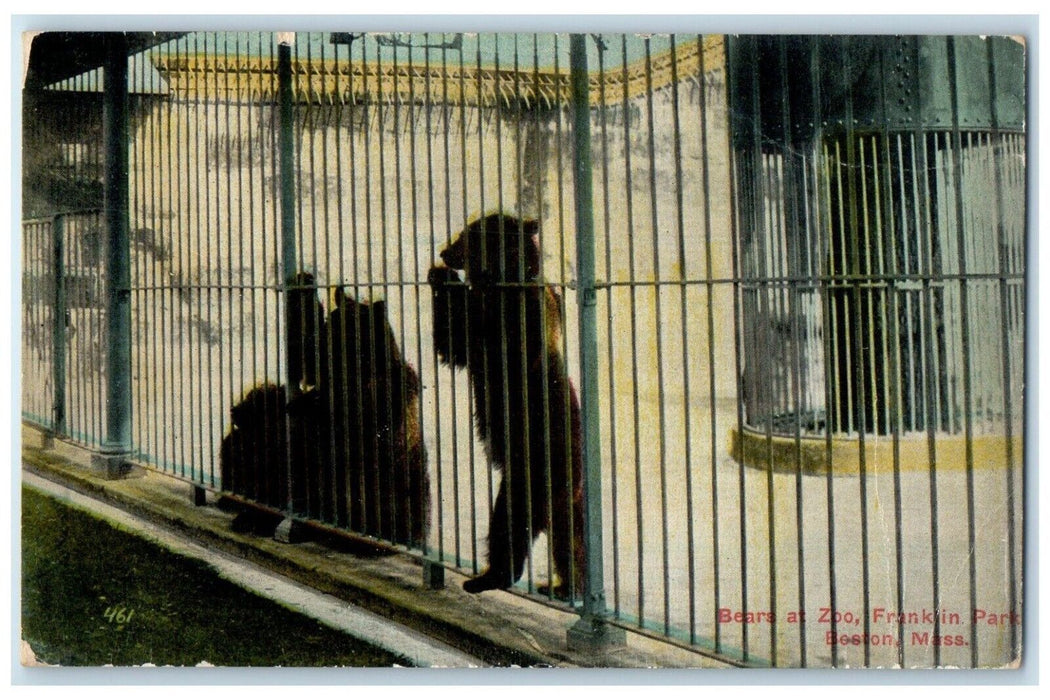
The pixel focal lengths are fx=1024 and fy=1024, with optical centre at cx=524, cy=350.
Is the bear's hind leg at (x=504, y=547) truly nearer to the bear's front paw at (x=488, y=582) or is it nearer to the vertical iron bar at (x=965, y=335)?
the bear's front paw at (x=488, y=582)

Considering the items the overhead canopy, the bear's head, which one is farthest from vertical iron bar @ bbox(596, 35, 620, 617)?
the overhead canopy

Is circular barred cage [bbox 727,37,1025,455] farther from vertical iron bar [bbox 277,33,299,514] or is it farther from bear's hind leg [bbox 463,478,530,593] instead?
vertical iron bar [bbox 277,33,299,514]

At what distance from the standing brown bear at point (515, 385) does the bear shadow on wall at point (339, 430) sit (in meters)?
0.25

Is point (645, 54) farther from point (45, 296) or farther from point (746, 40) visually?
point (45, 296)

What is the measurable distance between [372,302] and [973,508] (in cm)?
202

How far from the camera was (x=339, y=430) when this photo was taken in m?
3.50

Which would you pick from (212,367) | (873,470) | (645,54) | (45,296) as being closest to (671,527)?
(873,470)

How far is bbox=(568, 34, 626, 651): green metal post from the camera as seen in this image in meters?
3.16

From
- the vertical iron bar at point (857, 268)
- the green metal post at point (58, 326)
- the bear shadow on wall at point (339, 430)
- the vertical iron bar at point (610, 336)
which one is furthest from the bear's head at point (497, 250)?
the green metal post at point (58, 326)

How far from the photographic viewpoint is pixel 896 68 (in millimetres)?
3127

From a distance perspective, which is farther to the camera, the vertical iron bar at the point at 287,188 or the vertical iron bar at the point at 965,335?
the vertical iron bar at the point at 287,188

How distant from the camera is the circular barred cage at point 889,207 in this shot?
3.08m

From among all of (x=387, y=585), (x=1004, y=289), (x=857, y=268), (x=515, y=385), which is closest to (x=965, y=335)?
(x=1004, y=289)

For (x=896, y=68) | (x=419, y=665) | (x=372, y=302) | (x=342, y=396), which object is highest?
(x=896, y=68)
